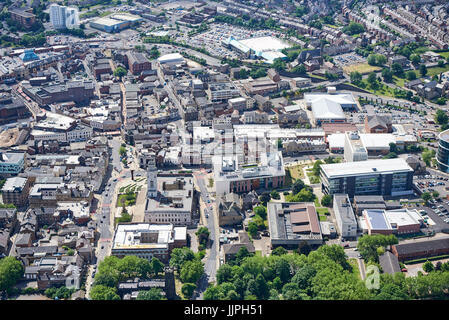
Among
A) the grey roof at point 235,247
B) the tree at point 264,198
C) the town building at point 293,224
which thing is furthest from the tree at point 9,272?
the tree at point 264,198

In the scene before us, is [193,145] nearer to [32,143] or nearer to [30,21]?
[32,143]

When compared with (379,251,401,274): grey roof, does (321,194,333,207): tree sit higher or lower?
lower

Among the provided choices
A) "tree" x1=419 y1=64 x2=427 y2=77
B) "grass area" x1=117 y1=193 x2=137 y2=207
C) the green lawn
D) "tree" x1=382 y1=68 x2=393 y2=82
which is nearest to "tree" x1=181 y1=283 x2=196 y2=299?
the green lawn

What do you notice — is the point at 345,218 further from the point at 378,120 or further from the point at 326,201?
the point at 378,120

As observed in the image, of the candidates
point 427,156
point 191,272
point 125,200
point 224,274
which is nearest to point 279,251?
point 224,274

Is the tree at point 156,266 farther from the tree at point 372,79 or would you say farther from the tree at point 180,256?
the tree at point 372,79

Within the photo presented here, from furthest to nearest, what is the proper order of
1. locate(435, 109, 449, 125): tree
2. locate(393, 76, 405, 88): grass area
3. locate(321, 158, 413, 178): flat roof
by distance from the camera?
locate(393, 76, 405, 88): grass area, locate(435, 109, 449, 125): tree, locate(321, 158, 413, 178): flat roof

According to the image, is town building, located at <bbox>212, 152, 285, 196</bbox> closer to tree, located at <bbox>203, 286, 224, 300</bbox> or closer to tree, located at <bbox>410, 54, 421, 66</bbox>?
tree, located at <bbox>203, 286, 224, 300</bbox>
